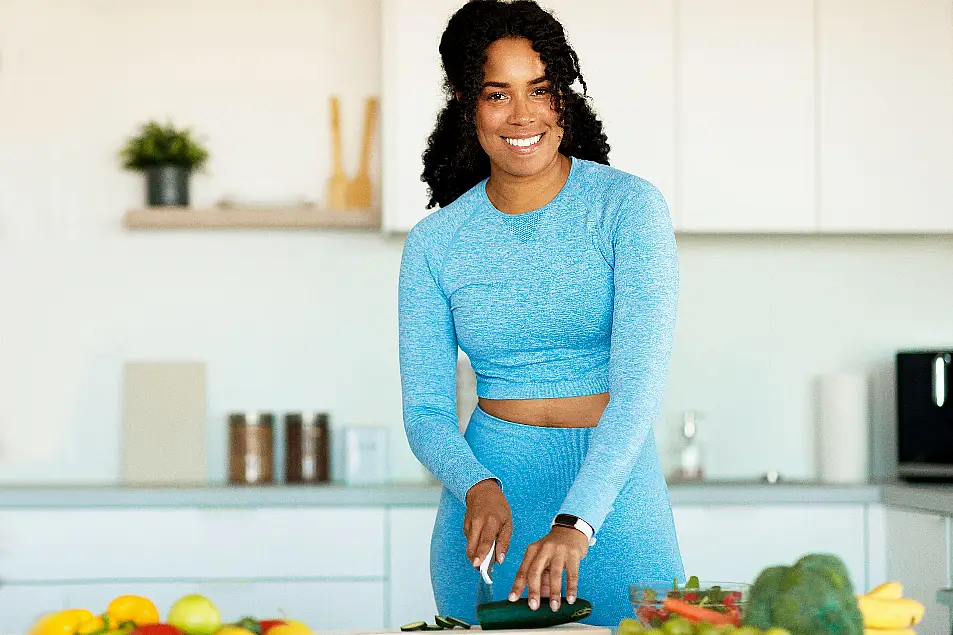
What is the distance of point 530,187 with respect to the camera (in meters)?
1.66

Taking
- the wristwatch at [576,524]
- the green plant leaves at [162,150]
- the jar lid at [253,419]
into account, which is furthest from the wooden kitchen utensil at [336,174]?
the wristwatch at [576,524]

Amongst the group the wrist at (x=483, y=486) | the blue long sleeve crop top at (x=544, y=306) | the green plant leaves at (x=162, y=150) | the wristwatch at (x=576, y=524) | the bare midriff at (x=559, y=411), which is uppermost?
the green plant leaves at (x=162, y=150)

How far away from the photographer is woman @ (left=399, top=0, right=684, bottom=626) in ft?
4.99

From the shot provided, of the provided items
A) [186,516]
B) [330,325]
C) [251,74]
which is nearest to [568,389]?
[186,516]

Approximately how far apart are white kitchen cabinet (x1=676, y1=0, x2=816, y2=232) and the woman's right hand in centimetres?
184

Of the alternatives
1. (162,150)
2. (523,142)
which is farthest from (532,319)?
(162,150)

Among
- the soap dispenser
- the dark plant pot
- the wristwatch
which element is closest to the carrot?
the wristwatch

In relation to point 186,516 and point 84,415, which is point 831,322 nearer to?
point 186,516

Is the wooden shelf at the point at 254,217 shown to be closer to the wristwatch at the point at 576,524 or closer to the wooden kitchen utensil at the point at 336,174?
the wooden kitchen utensil at the point at 336,174

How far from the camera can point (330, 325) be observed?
3.43 metres

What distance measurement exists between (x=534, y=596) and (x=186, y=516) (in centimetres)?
186

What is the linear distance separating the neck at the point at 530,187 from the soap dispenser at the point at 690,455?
177cm

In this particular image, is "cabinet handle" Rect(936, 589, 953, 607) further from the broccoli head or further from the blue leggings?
the blue leggings

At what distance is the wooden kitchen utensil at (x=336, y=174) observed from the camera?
330 cm
